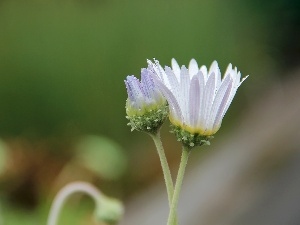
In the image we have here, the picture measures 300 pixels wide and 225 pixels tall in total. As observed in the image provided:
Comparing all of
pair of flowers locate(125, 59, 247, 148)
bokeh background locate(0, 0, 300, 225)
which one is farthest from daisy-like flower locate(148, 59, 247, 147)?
bokeh background locate(0, 0, 300, 225)

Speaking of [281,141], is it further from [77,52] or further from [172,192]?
[172,192]

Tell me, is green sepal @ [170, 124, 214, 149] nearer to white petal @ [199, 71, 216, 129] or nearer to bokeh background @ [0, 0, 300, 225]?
white petal @ [199, 71, 216, 129]

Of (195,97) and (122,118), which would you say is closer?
(195,97)

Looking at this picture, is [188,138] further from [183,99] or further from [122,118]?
[122,118]

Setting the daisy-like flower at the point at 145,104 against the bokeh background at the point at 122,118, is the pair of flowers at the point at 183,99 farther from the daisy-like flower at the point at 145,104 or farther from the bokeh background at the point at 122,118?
the bokeh background at the point at 122,118

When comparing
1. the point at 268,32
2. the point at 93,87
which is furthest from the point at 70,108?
the point at 268,32

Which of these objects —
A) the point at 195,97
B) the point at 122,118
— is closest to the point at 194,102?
the point at 195,97

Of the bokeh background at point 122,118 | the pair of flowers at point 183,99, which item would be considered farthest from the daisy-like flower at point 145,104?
the bokeh background at point 122,118
